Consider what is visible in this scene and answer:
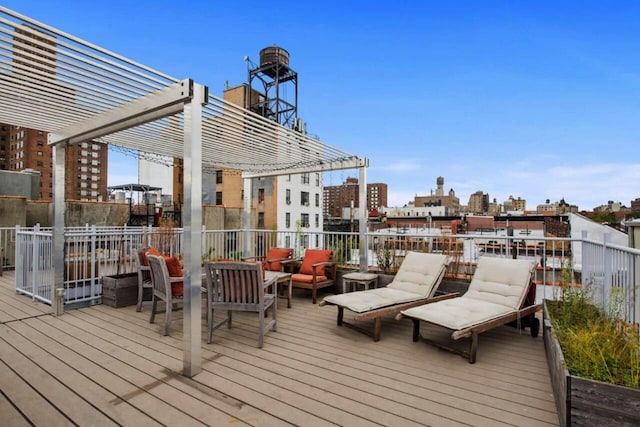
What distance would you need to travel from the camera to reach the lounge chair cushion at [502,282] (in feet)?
12.3

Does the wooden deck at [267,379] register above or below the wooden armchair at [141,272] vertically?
below

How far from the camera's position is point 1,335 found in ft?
12.1

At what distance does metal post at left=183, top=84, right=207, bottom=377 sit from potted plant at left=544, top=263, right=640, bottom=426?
8.73 feet

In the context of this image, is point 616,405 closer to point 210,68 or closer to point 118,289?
point 118,289

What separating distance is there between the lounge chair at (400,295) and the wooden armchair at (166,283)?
177 cm

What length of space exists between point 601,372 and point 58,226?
5925mm

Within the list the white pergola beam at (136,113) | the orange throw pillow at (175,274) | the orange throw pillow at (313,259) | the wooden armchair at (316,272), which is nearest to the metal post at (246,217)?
the wooden armchair at (316,272)

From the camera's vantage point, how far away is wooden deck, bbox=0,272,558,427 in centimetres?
221

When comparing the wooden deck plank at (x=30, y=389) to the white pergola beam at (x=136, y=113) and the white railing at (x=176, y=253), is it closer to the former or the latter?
the white railing at (x=176, y=253)

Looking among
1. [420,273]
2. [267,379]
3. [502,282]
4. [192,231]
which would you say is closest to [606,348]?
[502,282]

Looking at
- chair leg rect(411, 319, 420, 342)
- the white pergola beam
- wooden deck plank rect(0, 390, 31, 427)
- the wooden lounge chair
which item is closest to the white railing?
the white pergola beam

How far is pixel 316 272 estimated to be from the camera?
218 inches

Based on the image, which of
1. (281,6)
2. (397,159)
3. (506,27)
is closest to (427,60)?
(506,27)

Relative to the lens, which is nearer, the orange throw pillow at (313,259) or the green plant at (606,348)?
the green plant at (606,348)
